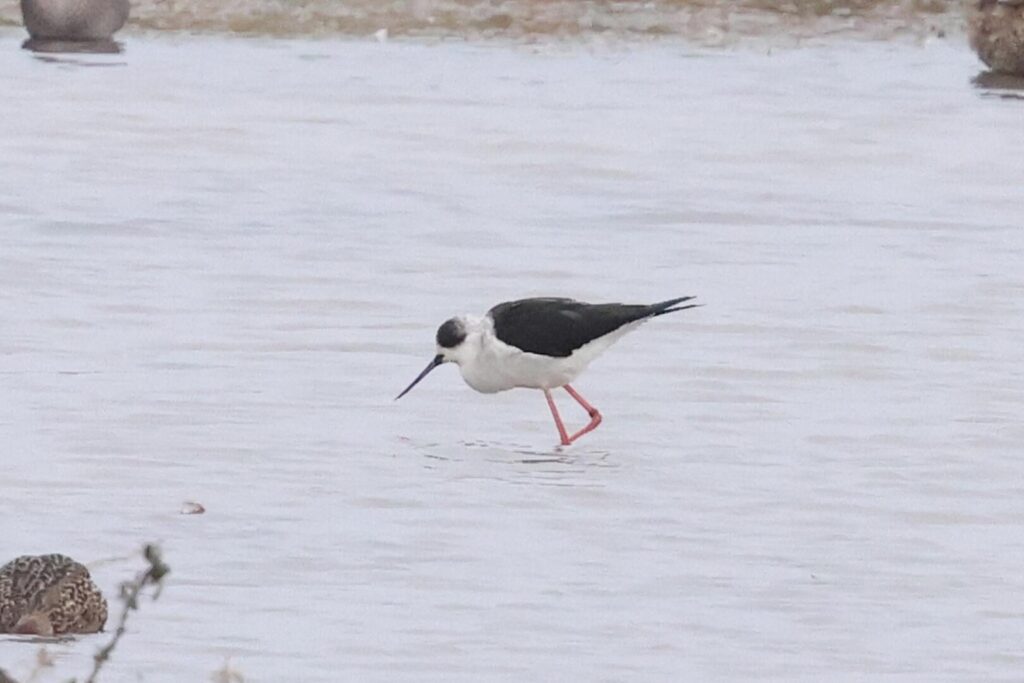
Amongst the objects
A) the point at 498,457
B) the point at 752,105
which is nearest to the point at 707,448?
the point at 498,457

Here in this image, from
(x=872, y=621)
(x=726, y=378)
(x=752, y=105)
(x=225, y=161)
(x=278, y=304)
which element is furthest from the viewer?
(x=752, y=105)

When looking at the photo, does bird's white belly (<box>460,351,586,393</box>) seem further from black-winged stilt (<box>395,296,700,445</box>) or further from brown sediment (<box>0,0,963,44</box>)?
brown sediment (<box>0,0,963,44</box>)

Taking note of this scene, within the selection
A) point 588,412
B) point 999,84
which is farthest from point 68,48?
point 588,412

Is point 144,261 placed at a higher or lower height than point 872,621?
lower

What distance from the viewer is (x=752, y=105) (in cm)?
2050

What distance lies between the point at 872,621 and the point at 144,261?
7.11 metres

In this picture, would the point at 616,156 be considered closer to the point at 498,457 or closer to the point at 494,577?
the point at 498,457

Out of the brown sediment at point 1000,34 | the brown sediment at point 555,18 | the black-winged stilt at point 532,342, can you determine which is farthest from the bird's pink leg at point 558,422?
the brown sediment at point 555,18

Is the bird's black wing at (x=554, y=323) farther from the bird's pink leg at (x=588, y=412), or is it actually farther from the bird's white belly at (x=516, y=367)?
the bird's pink leg at (x=588, y=412)

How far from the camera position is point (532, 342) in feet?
32.4

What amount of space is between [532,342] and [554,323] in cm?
10

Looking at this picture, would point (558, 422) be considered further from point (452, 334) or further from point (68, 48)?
point (68, 48)

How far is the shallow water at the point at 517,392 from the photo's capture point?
7.11 metres

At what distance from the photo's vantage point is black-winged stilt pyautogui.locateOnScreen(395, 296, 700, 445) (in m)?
9.85
